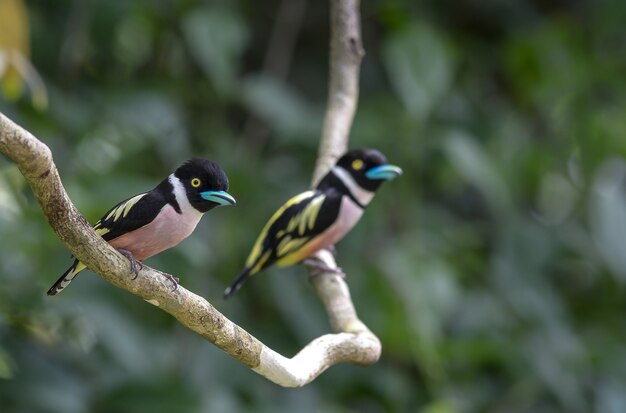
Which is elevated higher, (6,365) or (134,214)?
(134,214)

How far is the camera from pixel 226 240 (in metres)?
3.79

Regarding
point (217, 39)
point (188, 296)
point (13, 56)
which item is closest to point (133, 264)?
point (188, 296)

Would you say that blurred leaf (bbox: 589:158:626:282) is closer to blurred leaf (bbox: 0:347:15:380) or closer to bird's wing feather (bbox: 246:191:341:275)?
bird's wing feather (bbox: 246:191:341:275)

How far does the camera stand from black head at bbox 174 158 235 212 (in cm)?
169

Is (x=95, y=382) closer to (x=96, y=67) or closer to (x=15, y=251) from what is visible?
(x=15, y=251)

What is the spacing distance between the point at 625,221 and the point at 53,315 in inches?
97.0

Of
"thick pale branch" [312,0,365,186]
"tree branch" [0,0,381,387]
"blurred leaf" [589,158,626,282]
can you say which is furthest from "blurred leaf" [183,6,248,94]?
"blurred leaf" [589,158,626,282]

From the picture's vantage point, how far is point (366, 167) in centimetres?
252

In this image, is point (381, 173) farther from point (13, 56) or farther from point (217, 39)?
point (217, 39)

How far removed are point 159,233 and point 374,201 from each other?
2251 mm

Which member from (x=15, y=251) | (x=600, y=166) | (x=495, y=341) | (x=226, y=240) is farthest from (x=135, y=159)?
(x=600, y=166)

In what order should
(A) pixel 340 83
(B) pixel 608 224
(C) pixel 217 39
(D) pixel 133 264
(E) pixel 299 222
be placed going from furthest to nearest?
(B) pixel 608 224 < (C) pixel 217 39 < (A) pixel 340 83 < (E) pixel 299 222 < (D) pixel 133 264

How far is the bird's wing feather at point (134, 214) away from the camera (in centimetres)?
178

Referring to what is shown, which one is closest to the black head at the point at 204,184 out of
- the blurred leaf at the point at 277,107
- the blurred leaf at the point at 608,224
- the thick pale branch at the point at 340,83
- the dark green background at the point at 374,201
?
the thick pale branch at the point at 340,83
